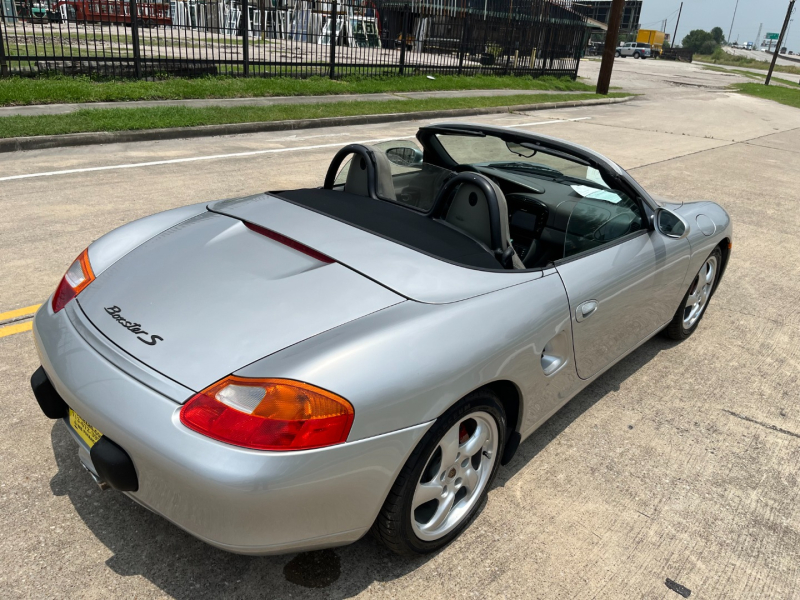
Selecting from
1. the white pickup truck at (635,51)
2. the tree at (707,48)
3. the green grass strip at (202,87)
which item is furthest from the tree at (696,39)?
the green grass strip at (202,87)

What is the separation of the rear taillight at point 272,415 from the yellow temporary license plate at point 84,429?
0.41 metres

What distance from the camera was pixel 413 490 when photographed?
2.18 metres

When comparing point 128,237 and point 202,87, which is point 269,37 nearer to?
point 202,87

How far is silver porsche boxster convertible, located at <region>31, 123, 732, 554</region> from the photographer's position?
1.92m

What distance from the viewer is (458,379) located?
7.22ft

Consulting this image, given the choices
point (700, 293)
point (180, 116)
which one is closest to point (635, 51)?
point (180, 116)

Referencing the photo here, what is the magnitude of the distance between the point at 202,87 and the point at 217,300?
1205cm

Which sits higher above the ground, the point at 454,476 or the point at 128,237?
the point at 128,237

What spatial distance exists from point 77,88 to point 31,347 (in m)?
9.59

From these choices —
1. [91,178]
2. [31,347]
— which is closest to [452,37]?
[91,178]

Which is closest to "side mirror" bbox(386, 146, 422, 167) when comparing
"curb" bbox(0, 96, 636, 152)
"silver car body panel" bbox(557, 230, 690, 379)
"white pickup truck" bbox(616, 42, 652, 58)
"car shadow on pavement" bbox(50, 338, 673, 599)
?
"silver car body panel" bbox(557, 230, 690, 379)

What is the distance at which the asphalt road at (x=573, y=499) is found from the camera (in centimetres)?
230

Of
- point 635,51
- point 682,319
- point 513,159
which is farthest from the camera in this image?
point 635,51

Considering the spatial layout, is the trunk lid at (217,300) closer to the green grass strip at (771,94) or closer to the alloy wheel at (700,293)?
the alloy wheel at (700,293)
